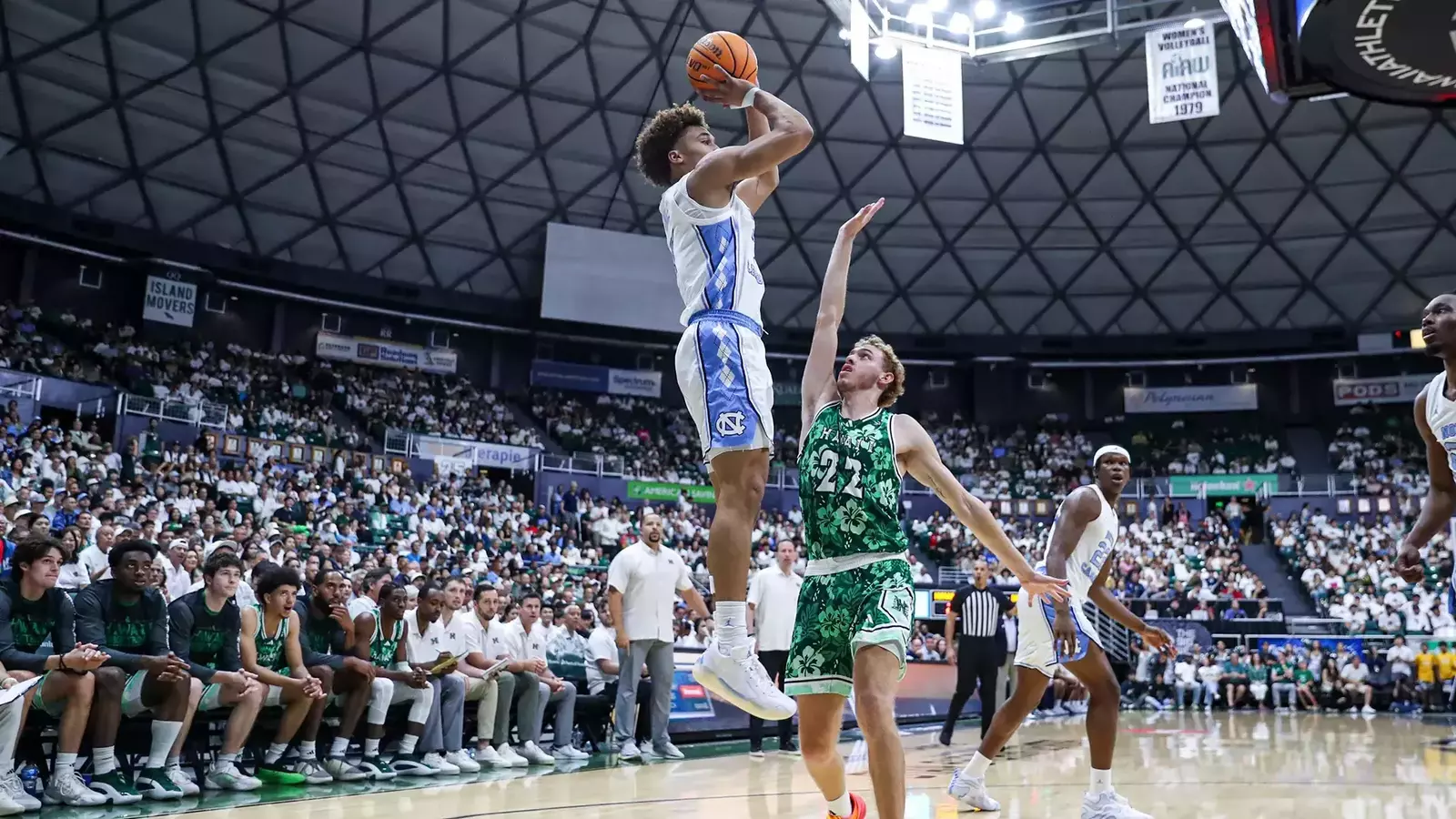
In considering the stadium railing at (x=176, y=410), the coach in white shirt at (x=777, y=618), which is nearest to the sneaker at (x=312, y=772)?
the coach in white shirt at (x=777, y=618)

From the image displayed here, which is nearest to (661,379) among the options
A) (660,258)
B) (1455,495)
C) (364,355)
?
(660,258)

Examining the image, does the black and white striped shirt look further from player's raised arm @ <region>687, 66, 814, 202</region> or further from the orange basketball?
the orange basketball

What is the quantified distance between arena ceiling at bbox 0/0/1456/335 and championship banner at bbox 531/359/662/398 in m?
2.76

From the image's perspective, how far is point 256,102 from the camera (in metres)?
25.4

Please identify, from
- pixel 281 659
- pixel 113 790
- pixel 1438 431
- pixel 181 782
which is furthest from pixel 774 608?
pixel 1438 431

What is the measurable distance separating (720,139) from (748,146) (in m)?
25.4

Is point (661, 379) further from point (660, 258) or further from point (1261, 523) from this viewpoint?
point (1261, 523)

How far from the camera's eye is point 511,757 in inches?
334

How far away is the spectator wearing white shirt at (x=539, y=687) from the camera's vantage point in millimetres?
8852

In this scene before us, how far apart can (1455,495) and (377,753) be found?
22.5 ft

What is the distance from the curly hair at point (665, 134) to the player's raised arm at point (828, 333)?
0.75 meters

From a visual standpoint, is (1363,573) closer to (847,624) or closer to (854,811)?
(854,811)

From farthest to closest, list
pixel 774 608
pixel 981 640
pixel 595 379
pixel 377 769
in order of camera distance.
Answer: pixel 595 379, pixel 981 640, pixel 774 608, pixel 377 769

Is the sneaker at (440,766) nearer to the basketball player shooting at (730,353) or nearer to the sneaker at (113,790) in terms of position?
the sneaker at (113,790)
